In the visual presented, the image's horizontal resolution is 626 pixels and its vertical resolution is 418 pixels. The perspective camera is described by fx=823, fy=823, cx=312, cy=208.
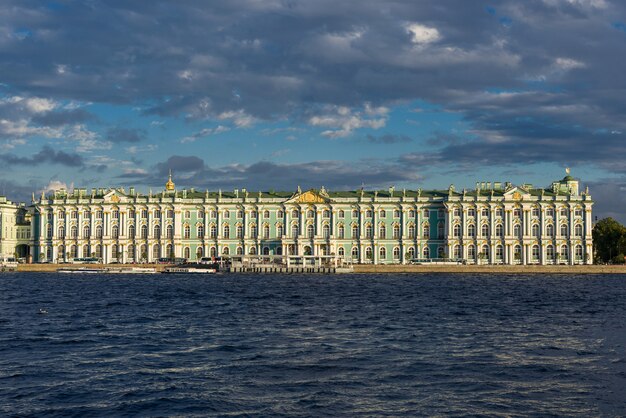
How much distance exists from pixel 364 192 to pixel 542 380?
291ft

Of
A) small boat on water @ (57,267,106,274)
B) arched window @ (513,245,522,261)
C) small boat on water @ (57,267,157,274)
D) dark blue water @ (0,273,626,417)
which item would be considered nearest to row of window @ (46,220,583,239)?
arched window @ (513,245,522,261)

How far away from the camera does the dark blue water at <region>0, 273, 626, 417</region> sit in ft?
63.7

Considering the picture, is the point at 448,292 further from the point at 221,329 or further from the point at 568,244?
the point at 568,244

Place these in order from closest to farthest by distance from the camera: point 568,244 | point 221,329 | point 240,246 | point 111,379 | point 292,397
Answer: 1. point 292,397
2. point 111,379
3. point 221,329
4. point 568,244
5. point 240,246

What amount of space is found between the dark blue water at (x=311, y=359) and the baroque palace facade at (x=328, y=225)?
55.9 meters

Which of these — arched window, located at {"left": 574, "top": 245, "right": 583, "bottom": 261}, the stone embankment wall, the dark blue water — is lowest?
the dark blue water

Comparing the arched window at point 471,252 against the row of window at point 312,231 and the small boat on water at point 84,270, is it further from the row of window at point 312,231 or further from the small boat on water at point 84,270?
the small boat on water at point 84,270

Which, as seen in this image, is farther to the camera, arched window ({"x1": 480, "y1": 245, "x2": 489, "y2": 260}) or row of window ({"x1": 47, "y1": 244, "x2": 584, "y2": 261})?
arched window ({"x1": 480, "y1": 245, "x2": 489, "y2": 260})

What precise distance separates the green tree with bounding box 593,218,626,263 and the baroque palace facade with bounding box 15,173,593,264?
22.5 ft

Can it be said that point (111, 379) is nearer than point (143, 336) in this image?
Yes

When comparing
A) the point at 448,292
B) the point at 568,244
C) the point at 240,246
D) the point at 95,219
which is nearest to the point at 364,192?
the point at 240,246

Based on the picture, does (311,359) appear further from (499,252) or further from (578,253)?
(578,253)

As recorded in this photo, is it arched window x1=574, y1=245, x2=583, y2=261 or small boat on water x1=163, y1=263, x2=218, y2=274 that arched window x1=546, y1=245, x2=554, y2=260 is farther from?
small boat on water x1=163, y1=263, x2=218, y2=274

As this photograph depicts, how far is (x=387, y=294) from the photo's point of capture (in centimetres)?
5500
